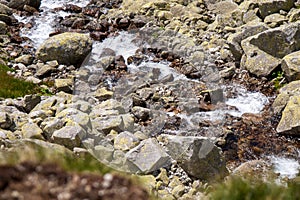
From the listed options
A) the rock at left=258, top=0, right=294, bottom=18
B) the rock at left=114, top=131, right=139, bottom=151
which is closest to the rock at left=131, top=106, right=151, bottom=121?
the rock at left=114, top=131, right=139, bottom=151

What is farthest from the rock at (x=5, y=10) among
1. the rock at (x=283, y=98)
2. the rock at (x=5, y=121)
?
the rock at (x=283, y=98)

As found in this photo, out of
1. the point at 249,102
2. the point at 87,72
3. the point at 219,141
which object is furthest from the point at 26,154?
the point at 87,72

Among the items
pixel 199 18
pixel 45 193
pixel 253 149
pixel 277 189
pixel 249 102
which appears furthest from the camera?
pixel 199 18

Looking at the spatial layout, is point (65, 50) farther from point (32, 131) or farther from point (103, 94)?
point (32, 131)

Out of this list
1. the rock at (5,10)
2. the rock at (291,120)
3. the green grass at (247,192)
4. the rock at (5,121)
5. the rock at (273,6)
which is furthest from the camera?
the rock at (5,10)

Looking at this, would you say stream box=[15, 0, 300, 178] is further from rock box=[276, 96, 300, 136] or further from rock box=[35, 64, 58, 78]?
rock box=[35, 64, 58, 78]

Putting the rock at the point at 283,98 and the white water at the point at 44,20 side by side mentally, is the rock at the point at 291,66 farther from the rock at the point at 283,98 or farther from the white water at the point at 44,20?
the white water at the point at 44,20

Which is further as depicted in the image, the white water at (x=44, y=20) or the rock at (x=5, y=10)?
the rock at (x=5, y=10)

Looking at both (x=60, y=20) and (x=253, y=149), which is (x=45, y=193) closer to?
(x=253, y=149)
